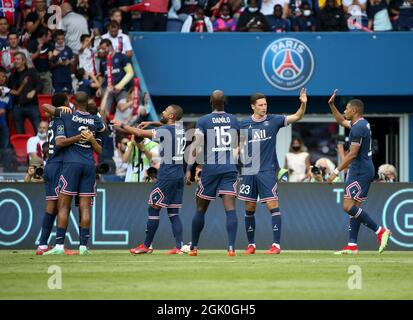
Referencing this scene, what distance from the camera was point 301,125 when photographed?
28609 mm

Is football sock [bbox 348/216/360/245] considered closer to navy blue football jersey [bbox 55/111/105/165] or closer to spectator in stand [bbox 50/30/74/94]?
navy blue football jersey [bbox 55/111/105/165]

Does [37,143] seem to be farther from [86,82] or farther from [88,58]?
[88,58]

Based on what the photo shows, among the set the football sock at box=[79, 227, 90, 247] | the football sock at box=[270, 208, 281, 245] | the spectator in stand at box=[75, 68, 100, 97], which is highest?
the spectator in stand at box=[75, 68, 100, 97]

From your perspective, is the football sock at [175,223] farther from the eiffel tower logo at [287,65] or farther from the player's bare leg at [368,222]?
the eiffel tower logo at [287,65]

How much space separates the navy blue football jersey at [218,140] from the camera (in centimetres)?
1603

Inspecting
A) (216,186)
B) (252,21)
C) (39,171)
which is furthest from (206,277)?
(252,21)

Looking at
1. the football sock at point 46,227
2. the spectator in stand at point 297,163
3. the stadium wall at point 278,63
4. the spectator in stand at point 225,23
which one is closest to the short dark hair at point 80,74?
the stadium wall at point 278,63

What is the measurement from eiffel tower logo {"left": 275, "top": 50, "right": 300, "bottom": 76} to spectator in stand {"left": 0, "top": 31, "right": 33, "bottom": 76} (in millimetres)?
6203

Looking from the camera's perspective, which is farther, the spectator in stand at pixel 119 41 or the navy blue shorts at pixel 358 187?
the spectator in stand at pixel 119 41

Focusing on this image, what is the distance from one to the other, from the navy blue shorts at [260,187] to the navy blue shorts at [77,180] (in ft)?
7.49

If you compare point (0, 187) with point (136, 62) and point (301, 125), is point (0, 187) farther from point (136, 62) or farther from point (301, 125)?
point (301, 125)

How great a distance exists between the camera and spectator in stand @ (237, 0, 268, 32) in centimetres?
2644

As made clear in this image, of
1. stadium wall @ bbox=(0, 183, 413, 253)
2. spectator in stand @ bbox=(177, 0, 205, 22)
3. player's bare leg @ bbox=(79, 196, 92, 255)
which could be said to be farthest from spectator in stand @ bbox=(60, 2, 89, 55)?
player's bare leg @ bbox=(79, 196, 92, 255)
